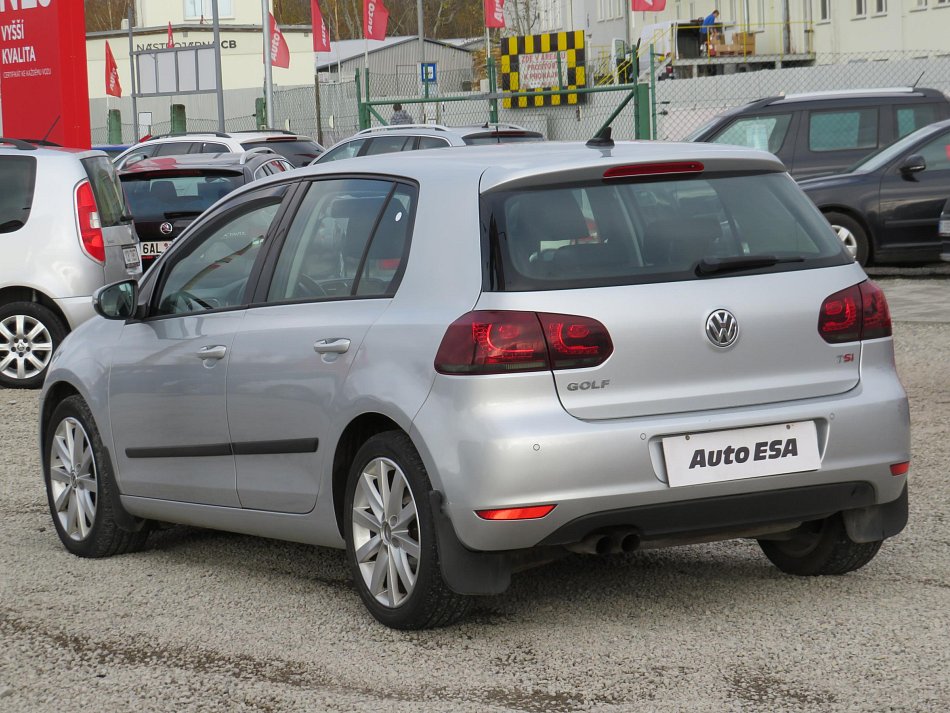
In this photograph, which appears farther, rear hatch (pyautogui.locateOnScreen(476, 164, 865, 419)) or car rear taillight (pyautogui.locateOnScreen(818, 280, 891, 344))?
car rear taillight (pyautogui.locateOnScreen(818, 280, 891, 344))

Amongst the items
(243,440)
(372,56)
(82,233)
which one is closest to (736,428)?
(243,440)

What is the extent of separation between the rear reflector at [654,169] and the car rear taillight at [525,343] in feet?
1.88

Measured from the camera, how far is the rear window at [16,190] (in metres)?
11.6

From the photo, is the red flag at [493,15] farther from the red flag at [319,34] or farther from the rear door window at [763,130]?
the rear door window at [763,130]

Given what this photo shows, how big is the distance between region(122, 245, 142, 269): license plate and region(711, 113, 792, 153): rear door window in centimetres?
814

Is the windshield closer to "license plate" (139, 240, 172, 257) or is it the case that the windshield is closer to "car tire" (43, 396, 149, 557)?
"license plate" (139, 240, 172, 257)

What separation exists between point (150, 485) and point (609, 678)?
2372mm

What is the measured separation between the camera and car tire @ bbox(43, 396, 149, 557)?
639 cm

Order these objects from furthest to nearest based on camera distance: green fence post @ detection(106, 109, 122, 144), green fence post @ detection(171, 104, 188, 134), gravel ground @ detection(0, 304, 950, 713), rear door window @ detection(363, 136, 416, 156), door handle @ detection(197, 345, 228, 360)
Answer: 1. green fence post @ detection(106, 109, 122, 144)
2. green fence post @ detection(171, 104, 188, 134)
3. rear door window @ detection(363, 136, 416, 156)
4. door handle @ detection(197, 345, 228, 360)
5. gravel ground @ detection(0, 304, 950, 713)

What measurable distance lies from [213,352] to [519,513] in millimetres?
1635

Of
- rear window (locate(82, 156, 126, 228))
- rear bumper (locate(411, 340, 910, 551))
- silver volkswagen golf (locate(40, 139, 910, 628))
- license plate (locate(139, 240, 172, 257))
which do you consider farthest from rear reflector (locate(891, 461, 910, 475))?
license plate (locate(139, 240, 172, 257))

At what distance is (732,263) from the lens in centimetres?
483

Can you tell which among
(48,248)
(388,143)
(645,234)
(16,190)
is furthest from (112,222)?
(388,143)

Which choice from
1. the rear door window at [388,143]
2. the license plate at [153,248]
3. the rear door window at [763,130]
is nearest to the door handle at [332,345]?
the license plate at [153,248]
